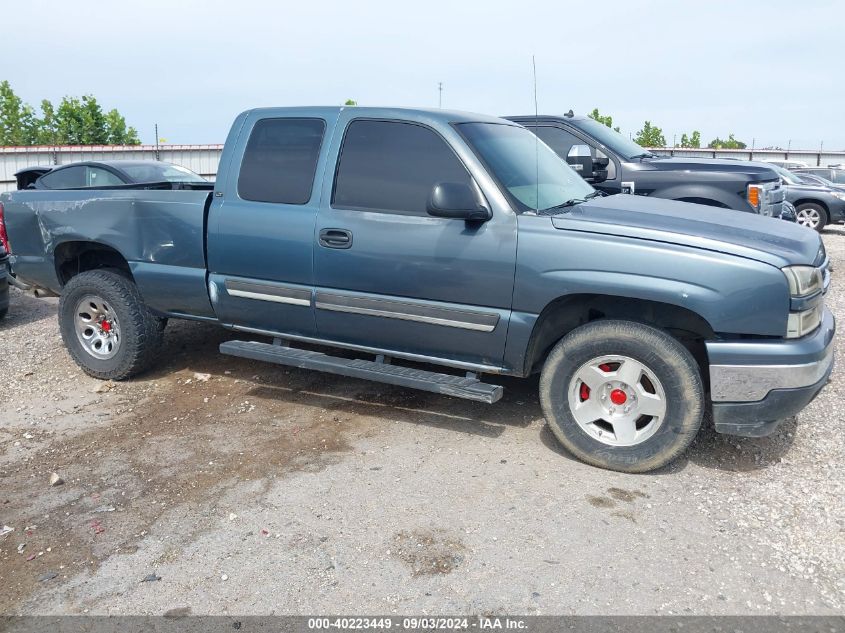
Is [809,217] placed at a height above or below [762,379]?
below

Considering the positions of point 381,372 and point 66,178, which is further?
point 66,178

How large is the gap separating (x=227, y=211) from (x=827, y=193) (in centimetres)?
1391

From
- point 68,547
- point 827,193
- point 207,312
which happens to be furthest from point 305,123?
point 827,193

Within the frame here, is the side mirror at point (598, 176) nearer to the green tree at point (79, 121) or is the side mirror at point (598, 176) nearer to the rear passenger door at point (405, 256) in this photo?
the rear passenger door at point (405, 256)

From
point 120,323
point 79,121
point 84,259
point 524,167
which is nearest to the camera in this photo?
point 524,167

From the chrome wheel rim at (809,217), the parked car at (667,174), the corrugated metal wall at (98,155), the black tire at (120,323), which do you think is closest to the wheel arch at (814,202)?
the chrome wheel rim at (809,217)

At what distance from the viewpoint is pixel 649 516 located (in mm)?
3564

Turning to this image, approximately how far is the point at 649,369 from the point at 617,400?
27 cm

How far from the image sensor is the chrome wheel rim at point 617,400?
3.89 metres

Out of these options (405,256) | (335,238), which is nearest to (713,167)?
(405,256)

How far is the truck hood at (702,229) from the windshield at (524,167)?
23 centimetres

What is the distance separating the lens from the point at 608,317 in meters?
4.15

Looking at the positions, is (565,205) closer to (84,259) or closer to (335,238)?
(335,238)

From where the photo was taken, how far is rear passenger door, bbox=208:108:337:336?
4.64 meters
